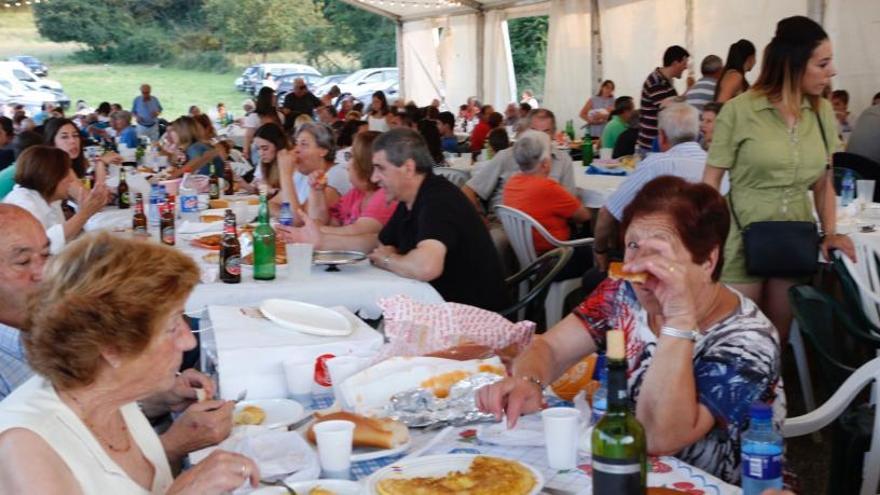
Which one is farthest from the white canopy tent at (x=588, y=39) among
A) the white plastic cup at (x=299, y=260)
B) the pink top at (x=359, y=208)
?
the white plastic cup at (x=299, y=260)

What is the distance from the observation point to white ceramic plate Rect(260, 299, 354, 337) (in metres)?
2.67

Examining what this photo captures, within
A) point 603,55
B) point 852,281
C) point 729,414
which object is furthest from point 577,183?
point 603,55

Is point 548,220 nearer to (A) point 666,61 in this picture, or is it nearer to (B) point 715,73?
(B) point 715,73

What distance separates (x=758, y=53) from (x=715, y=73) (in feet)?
11.3

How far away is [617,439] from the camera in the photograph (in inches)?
60.4

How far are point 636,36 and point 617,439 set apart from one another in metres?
11.8

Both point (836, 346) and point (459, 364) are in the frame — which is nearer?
point (459, 364)

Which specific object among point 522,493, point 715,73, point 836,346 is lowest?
point 836,346

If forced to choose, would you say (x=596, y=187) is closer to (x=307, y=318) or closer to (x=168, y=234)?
(x=168, y=234)

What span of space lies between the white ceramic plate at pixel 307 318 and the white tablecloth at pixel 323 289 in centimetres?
57

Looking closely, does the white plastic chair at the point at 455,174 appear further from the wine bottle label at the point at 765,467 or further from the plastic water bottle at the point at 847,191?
the wine bottle label at the point at 765,467

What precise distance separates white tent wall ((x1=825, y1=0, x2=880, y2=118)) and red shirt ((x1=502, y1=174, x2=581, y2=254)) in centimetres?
467

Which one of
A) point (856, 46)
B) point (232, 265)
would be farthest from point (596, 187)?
point (856, 46)

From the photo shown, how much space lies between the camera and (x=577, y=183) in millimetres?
6871
